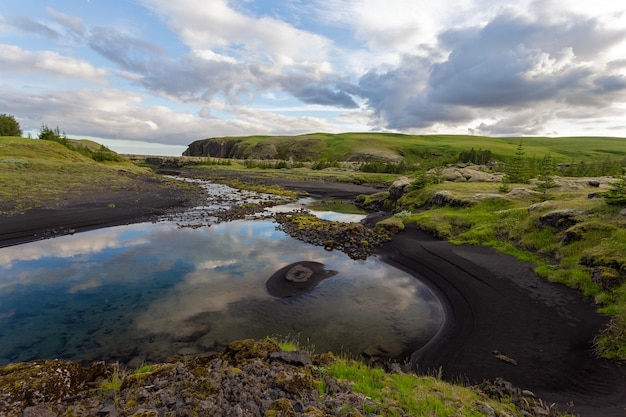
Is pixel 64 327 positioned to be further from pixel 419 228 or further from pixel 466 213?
pixel 466 213

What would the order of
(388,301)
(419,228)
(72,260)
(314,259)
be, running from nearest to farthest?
(388,301)
(72,260)
(314,259)
(419,228)

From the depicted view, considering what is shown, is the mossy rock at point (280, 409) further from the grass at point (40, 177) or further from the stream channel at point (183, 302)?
the grass at point (40, 177)

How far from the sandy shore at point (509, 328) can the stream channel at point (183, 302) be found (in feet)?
5.38

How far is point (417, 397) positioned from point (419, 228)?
1202 inches

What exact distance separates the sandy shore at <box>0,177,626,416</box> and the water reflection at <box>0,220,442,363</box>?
171 centimetres

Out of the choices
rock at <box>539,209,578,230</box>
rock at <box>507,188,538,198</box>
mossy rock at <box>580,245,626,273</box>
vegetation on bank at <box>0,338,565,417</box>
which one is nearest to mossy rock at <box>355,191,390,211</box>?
rock at <box>507,188,538,198</box>

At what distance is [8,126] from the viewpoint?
107688 millimetres

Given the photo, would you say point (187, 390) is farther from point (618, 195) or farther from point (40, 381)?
point (618, 195)

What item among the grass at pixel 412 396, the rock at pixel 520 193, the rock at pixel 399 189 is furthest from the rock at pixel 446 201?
the grass at pixel 412 396

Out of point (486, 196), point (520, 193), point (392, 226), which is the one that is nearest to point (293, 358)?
point (392, 226)

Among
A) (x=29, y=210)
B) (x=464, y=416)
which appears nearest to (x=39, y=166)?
(x=29, y=210)

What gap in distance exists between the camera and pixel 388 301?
20.3 m

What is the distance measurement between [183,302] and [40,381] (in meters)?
10.8

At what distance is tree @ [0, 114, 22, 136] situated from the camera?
348 ft
